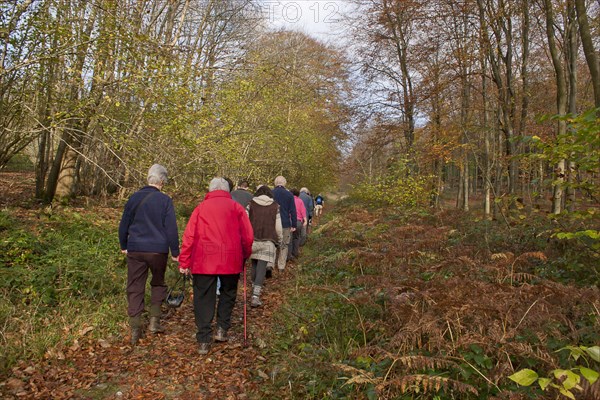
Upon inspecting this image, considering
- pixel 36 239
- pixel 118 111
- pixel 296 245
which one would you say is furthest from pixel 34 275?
pixel 296 245

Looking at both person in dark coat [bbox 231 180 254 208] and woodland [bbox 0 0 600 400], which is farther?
person in dark coat [bbox 231 180 254 208]

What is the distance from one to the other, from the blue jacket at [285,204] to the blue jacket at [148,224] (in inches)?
155

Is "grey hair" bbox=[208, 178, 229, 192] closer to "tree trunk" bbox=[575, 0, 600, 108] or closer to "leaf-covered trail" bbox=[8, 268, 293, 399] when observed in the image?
"leaf-covered trail" bbox=[8, 268, 293, 399]

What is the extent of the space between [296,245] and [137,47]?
21.1ft

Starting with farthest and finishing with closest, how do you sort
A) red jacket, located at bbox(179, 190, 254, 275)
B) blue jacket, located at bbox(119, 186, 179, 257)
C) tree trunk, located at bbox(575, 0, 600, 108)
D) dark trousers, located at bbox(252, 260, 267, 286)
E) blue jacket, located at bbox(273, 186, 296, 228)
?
blue jacket, located at bbox(273, 186, 296, 228) → tree trunk, located at bbox(575, 0, 600, 108) → dark trousers, located at bbox(252, 260, 267, 286) → blue jacket, located at bbox(119, 186, 179, 257) → red jacket, located at bbox(179, 190, 254, 275)

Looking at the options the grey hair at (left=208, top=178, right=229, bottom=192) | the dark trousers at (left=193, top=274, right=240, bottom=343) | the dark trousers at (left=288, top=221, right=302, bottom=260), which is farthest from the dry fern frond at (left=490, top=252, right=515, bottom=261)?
the dark trousers at (left=288, top=221, right=302, bottom=260)

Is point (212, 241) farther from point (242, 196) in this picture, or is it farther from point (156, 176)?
point (242, 196)

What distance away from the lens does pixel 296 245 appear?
1146 cm

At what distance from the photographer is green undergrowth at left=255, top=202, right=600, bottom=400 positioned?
3.33 m

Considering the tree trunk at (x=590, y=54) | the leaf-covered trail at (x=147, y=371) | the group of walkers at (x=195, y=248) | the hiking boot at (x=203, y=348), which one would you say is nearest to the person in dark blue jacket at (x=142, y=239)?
the group of walkers at (x=195, y=248)

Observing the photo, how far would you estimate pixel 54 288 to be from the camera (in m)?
6.05

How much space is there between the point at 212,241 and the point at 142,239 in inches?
37.8

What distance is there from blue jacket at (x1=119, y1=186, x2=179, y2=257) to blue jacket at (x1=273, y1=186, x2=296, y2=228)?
394cm

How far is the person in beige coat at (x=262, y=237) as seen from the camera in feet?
23.6
